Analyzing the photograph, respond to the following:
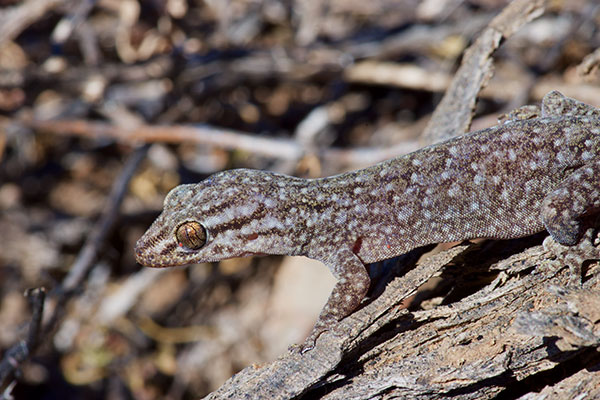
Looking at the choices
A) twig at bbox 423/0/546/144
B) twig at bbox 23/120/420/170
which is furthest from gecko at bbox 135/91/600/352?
twig at bbox 23/120/420/170

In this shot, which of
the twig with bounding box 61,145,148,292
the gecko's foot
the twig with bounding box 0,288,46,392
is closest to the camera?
the gecko's foot

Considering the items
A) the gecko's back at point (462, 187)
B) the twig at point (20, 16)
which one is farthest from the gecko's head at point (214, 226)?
the twig at point (20, 16)

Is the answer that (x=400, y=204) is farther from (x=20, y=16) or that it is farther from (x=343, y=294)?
(x=20, y=16)

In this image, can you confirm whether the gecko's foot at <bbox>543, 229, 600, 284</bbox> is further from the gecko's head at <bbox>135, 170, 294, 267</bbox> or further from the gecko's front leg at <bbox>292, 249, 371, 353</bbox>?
the gecko's head at <bbox>135, 170, 294, 267</bbox>

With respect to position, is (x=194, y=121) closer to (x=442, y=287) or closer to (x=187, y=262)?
(x=187, y=262)

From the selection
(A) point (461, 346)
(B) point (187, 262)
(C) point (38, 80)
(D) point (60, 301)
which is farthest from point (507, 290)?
(C) point (38, 80)

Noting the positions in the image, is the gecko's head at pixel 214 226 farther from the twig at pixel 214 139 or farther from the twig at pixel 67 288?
the twig at pixel 214 139
